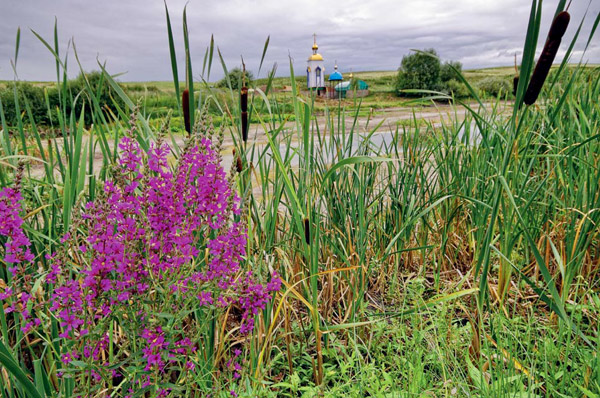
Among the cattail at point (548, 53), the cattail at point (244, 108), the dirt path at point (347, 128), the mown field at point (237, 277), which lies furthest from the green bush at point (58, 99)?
the cattail at point (548, 53)

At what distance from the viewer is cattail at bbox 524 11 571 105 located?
4.24ft

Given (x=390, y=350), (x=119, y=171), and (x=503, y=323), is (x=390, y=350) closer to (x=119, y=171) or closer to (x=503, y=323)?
(x=503, y=323)

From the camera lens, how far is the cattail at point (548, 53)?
1.29 metres

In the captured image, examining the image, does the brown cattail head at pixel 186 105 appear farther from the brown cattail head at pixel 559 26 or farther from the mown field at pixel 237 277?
the brown cattail head at pixel 559 26

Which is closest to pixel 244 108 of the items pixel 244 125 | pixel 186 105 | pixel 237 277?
pixel 244 125

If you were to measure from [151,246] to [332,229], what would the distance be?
1.19 m

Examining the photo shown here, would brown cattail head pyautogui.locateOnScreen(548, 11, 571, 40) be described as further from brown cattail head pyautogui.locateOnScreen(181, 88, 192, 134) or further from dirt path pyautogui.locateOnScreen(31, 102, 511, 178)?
brown cattail head pyautogui.locateOnScreen(181, 88, 192, 134)

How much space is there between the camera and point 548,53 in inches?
53.2

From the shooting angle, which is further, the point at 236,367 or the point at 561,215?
the point at 561,215

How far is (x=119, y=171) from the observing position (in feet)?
3.73

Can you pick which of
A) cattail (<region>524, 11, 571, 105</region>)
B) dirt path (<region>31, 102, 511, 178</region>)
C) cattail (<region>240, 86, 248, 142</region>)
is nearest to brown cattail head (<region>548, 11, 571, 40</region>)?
cattail (<region>524, 11, 571, 105</region>)

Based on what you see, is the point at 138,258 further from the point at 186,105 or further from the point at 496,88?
the point at 496,88

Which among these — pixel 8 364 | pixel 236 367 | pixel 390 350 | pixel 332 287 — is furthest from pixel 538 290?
pixel 8 364

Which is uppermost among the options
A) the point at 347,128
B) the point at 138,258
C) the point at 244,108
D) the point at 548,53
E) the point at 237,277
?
the point at 548,53
